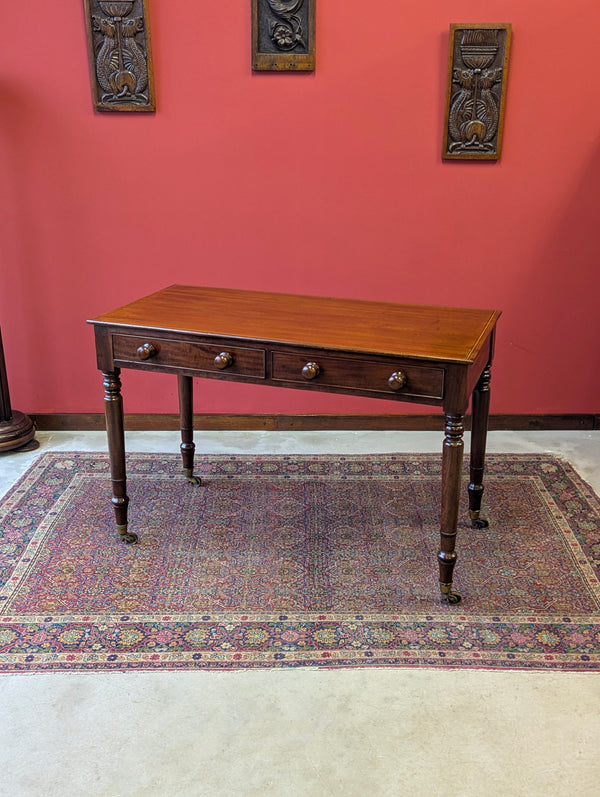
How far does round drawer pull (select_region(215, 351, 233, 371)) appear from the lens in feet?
7.77

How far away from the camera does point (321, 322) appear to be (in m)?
2.48

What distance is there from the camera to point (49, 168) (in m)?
3.50

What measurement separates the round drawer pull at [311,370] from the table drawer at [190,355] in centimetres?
15

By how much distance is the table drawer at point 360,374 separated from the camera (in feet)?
7.06

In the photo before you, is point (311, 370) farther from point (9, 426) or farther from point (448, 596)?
point (9, 426)

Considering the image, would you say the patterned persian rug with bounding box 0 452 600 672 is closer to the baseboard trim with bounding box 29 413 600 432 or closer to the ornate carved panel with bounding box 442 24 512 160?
the baseboard trim with bounding box 29 413 600 432

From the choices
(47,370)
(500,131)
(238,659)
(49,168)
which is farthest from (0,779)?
(500,131)

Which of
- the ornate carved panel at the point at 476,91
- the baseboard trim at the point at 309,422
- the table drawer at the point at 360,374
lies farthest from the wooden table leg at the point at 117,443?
the ornate carved panel at the point at 476,91

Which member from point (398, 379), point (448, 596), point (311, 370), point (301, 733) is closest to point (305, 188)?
point (311, 370)

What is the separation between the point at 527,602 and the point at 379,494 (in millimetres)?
868

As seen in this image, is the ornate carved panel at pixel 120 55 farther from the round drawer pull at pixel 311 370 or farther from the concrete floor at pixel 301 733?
the concrete floor at pixel 301 733

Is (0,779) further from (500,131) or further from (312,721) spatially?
(500,131)

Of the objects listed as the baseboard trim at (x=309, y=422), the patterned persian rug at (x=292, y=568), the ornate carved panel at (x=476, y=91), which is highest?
the ornate carved panel at (x=476, y=91)

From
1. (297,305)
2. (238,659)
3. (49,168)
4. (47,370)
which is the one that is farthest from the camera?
(47,370)
